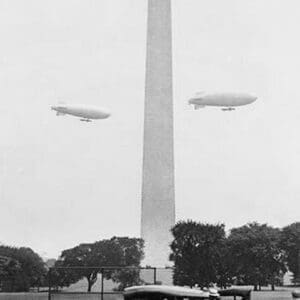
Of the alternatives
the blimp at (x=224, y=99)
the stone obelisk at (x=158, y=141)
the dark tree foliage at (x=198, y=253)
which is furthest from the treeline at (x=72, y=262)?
the blimp at (x=224, y=99)

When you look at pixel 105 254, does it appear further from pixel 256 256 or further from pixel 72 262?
pixel 256 256

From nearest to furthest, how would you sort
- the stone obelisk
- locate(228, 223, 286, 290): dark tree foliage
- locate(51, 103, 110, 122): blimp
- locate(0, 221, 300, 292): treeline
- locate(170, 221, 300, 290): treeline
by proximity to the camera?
locate(0, 221, 300, 292): treeline
locate(170, 221, 300, 290): treeline
locate(228, 223, 286, 290): dark tree foliage
locate(51, 103, 110, 122): blimp
the stone obelisk

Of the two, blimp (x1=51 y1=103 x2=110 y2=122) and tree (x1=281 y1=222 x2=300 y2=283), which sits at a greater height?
blimp (x1=51 y1=103 x2=110 y2=122)

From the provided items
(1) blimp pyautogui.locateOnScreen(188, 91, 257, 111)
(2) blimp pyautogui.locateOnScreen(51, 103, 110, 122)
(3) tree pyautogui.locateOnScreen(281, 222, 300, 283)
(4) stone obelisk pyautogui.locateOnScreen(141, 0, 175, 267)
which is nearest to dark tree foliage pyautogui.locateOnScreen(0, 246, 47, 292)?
(2) blimp pyautogui.locateOnScreen(51, 103, 110, 122)

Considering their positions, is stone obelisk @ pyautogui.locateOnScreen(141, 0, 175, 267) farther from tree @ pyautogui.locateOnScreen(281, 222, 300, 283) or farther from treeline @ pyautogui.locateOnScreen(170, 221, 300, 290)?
tree @ pyautogui.locateOnScreen(281, 222, 300, 283)

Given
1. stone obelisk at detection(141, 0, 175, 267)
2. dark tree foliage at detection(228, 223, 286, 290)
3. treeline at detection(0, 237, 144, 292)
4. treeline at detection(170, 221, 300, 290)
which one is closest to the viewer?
treeline at detection(170, 221, 300, 290)

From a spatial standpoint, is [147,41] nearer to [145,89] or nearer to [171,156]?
[145,89]

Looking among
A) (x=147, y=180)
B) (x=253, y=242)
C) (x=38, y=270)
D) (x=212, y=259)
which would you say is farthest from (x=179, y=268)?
(x=147, y=180)

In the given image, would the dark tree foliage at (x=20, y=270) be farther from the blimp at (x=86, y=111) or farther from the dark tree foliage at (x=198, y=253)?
the blimp at (x=86, y=111)
